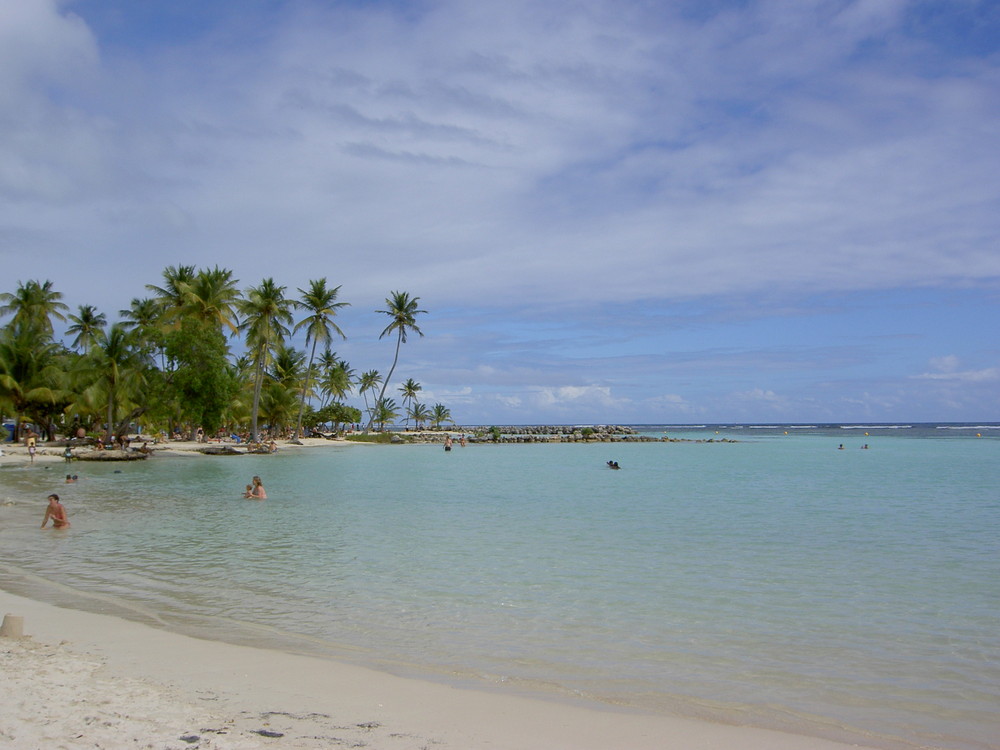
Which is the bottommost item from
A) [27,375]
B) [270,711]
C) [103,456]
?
[270,711]

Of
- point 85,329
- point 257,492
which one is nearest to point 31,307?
point 85,329

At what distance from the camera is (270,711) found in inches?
179

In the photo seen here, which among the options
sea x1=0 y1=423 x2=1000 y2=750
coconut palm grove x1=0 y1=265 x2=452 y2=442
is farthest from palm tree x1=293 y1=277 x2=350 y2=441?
sea x1=0 y1=423 x2=1000 y2=750

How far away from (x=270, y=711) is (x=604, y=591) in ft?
16.6

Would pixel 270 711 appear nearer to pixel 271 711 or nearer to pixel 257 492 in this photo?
pixel 271 711

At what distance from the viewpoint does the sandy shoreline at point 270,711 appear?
4016mm

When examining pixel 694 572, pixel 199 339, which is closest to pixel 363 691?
pixel 694 572

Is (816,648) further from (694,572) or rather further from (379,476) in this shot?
(379,476)

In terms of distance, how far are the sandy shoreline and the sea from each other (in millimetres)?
415

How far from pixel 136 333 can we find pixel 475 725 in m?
40.7

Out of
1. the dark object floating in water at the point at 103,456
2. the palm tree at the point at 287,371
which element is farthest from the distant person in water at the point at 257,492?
the palm tree at the point at 287,371

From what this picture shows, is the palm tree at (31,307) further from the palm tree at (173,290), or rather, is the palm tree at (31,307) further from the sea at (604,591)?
the sea at (604,591)

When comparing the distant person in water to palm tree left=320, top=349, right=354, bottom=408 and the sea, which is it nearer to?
the sea

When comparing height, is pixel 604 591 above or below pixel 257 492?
below
